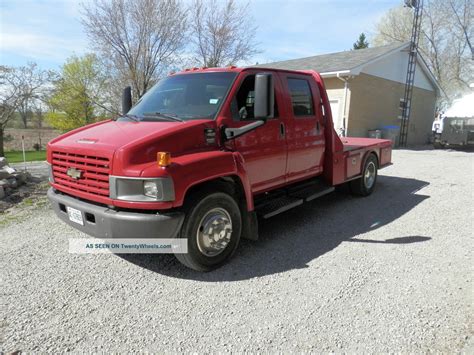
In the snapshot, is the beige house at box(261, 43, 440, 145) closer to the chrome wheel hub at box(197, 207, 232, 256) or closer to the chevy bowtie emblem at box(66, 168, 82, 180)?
the chrome wheel hub at box(197, 207, 232, 256)

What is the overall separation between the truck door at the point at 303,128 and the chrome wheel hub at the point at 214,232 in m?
1.47

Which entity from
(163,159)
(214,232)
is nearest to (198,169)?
(163,159)

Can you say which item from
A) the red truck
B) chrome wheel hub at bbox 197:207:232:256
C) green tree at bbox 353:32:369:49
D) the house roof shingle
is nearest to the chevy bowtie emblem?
the red truck

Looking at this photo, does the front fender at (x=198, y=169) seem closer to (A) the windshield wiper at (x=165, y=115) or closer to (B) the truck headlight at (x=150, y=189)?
(B) the truck headlight at (x=150, y=189)

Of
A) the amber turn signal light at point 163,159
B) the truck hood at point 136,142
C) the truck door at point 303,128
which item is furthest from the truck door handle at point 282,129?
the amber turn signal light at point 163,159

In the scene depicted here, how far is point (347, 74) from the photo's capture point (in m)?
14.7

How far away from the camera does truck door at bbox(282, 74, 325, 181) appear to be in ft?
15.5

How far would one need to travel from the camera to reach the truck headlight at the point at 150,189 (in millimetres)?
3027

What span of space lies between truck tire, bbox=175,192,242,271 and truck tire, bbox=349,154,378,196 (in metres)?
3.78

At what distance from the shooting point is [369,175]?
7.03 m

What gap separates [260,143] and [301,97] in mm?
1338

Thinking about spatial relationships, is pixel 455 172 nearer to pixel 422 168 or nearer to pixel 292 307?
pixel 422 168

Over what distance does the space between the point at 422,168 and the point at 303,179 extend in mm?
7448

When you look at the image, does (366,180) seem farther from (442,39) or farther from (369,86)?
(442,39)
